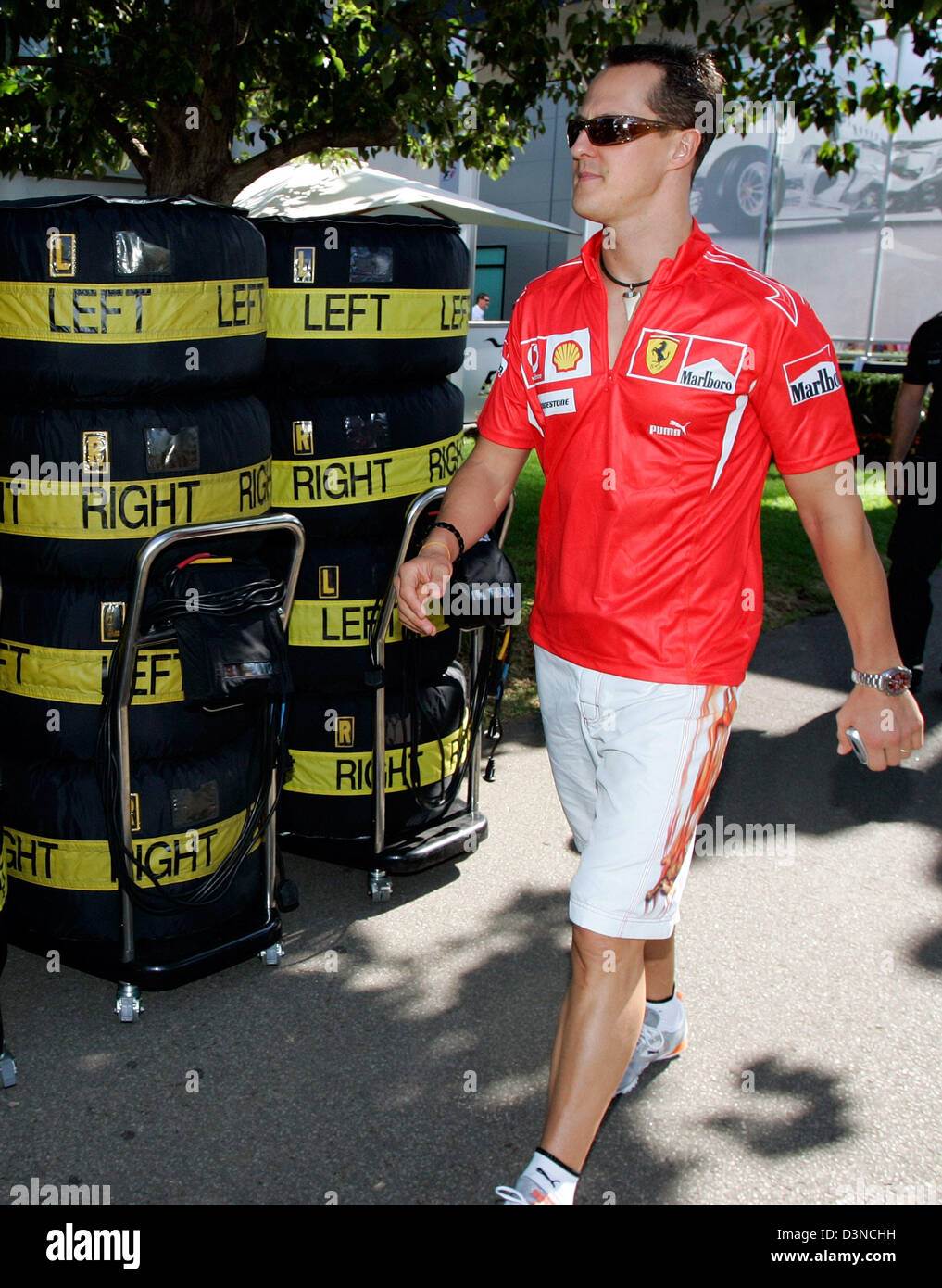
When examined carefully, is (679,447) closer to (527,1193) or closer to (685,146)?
(685,146)

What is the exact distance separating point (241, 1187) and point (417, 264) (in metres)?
2.73

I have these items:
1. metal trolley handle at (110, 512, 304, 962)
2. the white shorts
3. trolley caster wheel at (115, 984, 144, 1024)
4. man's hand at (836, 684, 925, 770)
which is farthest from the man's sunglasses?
trolley caster wheel at (115, 984, 144, 1024)

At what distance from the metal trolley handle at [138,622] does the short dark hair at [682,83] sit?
147 centimetres

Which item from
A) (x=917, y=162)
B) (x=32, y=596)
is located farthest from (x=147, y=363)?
(x=917, y=162)

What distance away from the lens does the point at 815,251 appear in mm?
24266

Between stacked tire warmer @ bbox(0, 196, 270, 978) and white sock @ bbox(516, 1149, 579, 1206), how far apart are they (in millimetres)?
1368

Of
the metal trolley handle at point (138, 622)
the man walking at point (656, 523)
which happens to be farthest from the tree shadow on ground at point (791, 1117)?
the metal trolley handle at point (138, 622)

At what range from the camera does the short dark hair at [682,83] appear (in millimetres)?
2594

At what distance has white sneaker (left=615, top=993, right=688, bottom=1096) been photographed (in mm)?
3225

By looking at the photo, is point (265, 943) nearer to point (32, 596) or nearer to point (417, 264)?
point (32, 596)

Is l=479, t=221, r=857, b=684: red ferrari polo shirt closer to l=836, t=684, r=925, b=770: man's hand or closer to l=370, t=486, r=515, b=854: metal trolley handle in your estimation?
l=836, t=684, r=925, b=770: man's hand

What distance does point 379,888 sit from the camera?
4.20 metres

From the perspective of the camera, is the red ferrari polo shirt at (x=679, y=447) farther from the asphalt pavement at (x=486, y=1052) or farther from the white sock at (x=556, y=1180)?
the asphalt pavement at (x=486, y=1052)
